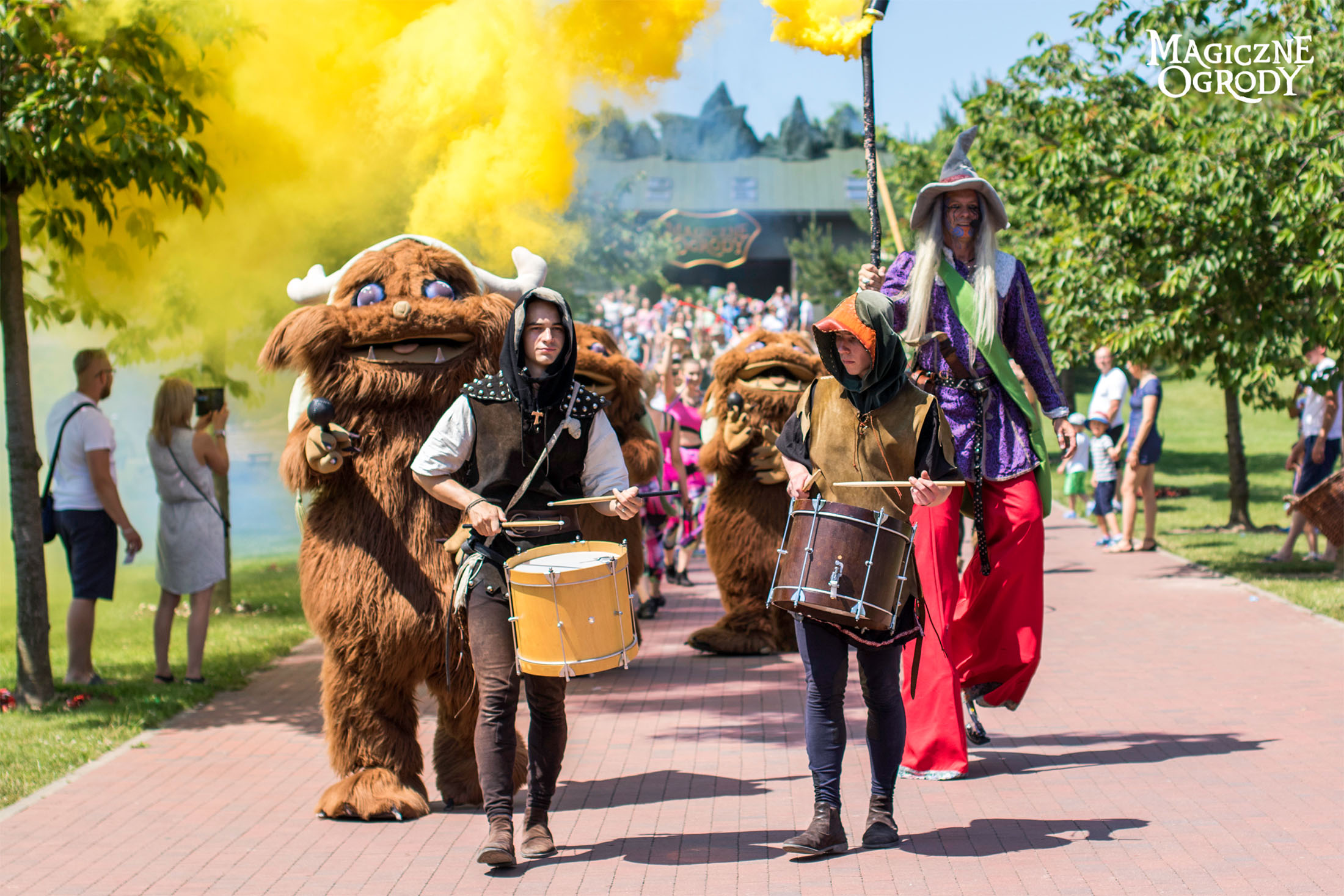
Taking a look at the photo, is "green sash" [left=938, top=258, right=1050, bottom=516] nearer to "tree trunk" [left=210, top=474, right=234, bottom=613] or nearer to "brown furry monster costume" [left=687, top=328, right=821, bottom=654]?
"brown furry monster costume" [left=687, top=328, right=821, bottom=654]

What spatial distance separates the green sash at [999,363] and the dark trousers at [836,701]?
1.46 m

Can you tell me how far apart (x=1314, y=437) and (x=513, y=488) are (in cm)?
949

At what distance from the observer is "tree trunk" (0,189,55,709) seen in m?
7.35

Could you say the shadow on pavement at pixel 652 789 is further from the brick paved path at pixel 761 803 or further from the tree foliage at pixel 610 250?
the tree foliage at pixel 610 250

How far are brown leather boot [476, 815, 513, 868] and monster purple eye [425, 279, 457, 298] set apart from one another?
6.92ft

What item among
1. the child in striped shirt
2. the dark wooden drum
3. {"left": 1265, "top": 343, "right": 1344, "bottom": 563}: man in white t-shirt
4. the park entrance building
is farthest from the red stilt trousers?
the park entrance building

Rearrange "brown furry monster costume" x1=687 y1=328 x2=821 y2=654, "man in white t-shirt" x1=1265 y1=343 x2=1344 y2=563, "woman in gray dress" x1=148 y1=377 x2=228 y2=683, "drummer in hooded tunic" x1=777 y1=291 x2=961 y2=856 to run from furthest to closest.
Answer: "man in white t-shirt" x1=1265 y1=343 x2=1344 y2=563 → "brown furry monster costume" x1=687 y1=328 x2=821 y2=654 → "woman in gray dress" x1=148 y1=377 x2=228 y2=683 → "drummer in hooded tunic" x1=777 y1=291 x2=961 y2=856

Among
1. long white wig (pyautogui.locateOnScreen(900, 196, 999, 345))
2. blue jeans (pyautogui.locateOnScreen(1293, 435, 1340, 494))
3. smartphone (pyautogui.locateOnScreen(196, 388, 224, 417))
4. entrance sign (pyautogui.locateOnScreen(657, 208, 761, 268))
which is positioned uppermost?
entrance sign (pyautogui.locateOnScreen(657, 208, 761, 268))

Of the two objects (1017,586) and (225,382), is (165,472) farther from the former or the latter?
(1017,586)

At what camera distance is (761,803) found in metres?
5.37

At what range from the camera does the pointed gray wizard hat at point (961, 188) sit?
5730 mm

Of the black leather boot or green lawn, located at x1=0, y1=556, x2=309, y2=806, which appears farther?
green lawn, located at x1=0, y1=556, x2=309, y2=806

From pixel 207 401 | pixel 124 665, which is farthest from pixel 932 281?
pixel 124 665

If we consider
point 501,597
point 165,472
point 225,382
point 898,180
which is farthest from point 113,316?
point 898,180
